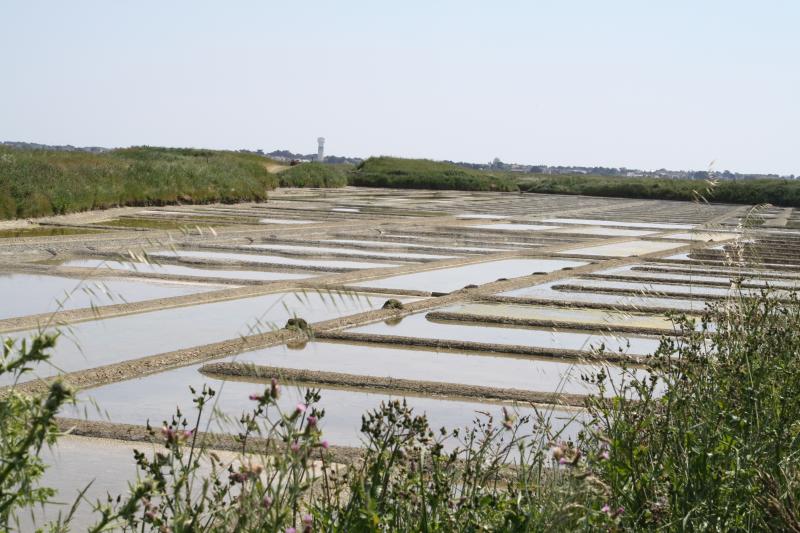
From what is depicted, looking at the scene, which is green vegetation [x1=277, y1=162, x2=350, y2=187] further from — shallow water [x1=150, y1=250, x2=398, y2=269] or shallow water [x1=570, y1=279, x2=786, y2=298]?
shallow water [x1=570, y1=279, x2=786, y2=298]

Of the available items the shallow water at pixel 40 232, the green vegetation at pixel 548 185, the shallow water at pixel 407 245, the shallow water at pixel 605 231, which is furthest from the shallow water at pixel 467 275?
the green vegetation at pixel 548 185

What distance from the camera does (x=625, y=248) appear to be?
21.5 meters

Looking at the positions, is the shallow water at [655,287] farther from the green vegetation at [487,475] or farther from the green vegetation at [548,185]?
the green vegetation at [548,185]

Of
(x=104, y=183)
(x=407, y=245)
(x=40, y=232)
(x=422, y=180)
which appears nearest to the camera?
(x=40, y=232)

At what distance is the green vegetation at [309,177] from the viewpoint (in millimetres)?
50484

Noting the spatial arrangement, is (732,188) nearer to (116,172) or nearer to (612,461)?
(116,172)

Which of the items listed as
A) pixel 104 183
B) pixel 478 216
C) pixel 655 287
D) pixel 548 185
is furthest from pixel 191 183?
pixel 548 185

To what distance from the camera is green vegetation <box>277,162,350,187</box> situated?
50.5 meters

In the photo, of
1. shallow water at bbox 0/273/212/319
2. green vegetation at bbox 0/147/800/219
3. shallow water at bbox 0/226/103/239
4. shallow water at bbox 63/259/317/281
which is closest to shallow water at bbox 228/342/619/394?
green vegetation at bbox 0/147/800/219

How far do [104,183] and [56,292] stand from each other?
50.3 ft

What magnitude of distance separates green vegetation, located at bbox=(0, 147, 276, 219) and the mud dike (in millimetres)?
829

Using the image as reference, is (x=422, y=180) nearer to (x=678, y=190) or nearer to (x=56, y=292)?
(x=678, y=190)

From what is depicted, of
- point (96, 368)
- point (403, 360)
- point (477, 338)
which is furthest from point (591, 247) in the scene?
point (96, 368)

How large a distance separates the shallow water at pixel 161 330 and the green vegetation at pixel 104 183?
11.2 metres
